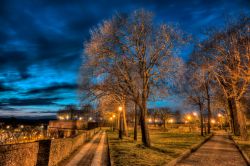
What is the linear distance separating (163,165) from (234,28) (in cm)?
1585

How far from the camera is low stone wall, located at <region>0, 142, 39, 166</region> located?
6480mm

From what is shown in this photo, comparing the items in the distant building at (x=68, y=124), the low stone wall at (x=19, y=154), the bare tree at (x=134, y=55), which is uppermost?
the bare tree at (x=134, y=55)

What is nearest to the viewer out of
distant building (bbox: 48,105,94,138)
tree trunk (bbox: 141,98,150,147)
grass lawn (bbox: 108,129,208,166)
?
grass lawn (bbox: 108,129,208,166)

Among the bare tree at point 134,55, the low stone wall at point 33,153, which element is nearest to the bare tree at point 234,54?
the bare tree at point 134,55

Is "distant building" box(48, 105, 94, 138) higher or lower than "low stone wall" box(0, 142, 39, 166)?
lower

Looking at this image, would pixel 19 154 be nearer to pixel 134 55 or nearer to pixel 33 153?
pixel 33 153

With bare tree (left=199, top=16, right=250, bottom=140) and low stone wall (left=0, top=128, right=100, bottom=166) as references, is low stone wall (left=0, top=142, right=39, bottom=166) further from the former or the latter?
bare tree (left=199, top=16, right=250, bottom=140)

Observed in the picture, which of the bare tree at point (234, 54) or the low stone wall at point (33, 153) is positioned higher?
the bare tree at point (234, 54)

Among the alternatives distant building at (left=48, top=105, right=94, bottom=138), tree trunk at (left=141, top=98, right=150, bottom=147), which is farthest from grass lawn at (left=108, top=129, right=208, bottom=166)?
distant building at (left=48, top=105, right=94, bottom=138)

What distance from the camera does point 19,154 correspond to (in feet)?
23.9

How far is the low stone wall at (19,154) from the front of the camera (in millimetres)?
6480

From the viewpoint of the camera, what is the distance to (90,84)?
19234 millimetres

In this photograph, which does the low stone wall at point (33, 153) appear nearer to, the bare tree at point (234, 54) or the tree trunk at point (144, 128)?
the tree trunk at point (144, 128)

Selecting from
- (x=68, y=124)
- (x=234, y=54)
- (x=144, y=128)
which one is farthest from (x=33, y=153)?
(x=68, y=124)
